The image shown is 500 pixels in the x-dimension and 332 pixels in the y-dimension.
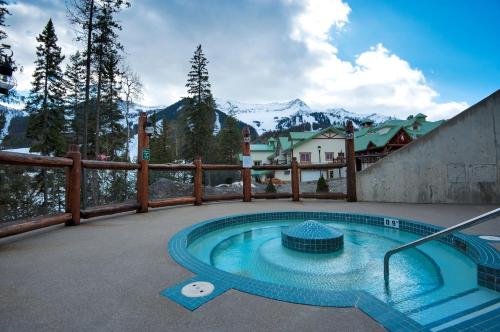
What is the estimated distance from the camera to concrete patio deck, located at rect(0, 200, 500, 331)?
1.56m

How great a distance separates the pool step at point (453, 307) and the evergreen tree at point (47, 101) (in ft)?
62.2

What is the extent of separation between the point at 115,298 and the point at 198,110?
21.2 m

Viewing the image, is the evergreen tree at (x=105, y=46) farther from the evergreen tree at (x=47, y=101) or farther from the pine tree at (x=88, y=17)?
the evergreen tree at (x=47, y=101)

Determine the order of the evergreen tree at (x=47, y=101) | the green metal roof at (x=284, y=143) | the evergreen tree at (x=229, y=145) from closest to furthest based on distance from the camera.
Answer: the evergreen tree at (x=47, y=101) < the green metal roof at (x=284, y=143) < the evergreen tree at (x=229, y=145)

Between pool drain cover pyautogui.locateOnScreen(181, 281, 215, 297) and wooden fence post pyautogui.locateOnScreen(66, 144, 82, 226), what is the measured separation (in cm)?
382

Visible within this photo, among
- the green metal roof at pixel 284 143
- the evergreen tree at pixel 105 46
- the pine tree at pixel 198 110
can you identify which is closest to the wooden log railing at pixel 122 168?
the evergreen tree at pixel 105 46

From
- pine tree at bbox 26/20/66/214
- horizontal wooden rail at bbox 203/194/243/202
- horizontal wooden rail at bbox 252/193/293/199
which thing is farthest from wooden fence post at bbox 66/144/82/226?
pine tree at bbox 26/20/66/214

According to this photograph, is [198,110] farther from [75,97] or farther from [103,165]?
[103,165]

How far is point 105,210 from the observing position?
5.45 m

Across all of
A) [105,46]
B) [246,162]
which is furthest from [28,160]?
[105,46]

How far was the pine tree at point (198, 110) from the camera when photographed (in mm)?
21875

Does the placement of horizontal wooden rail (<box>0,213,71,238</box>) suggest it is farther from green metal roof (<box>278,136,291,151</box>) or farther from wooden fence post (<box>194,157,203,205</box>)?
green metal roof (<box>278,136,291,151</box>)

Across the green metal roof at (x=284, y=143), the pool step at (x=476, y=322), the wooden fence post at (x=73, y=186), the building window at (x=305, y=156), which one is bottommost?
the pool step at (x=476, y=322)

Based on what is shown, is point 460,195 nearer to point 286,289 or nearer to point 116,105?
point 286,289
